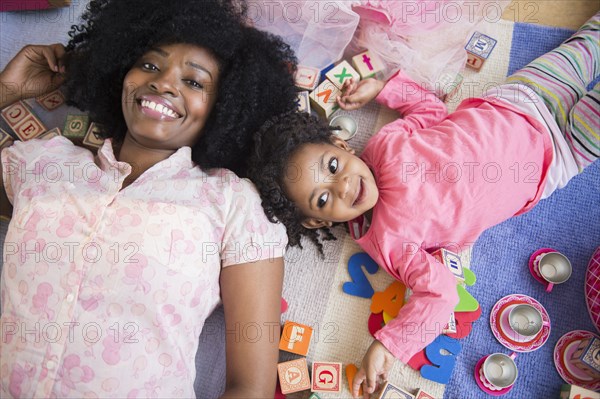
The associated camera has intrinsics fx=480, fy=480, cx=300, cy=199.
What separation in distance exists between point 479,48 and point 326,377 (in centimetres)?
94

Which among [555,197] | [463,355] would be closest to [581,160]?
[555,197]

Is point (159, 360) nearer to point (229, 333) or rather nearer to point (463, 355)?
point (229, 333)

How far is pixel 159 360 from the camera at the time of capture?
2.93 ft

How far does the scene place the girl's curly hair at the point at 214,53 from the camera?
102 cm

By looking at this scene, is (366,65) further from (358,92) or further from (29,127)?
(29,127)

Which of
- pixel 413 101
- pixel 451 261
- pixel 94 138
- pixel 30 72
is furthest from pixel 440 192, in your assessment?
pixel 30 72

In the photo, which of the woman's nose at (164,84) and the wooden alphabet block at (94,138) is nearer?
the woman's nose at (164,84)

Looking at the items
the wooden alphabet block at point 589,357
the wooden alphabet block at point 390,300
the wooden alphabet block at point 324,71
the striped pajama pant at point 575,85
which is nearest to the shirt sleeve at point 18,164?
the wooden alphabet block at point 324,71

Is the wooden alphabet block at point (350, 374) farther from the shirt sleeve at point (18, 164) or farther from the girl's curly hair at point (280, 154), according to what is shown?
the shirt sleeve at point (18, 164)

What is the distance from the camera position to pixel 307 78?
4.17ft

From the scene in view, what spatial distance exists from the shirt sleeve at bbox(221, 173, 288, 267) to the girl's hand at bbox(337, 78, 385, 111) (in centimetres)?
42

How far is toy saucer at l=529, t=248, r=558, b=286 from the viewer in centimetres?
118

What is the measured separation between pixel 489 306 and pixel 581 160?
42cm

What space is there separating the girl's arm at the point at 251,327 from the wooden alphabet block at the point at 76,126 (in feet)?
1.95
